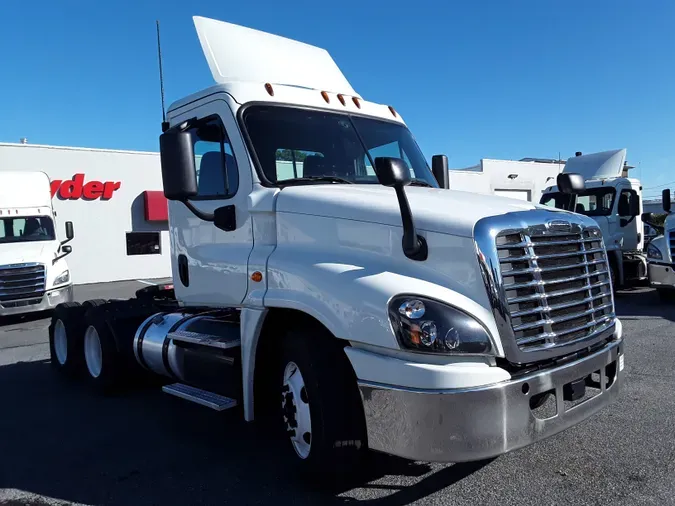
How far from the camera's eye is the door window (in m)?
4.45

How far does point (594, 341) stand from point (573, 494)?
3.05 ft

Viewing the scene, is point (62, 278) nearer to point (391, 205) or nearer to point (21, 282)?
point (21, 282)

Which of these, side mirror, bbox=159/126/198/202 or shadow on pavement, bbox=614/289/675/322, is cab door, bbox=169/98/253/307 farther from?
shadow on pavement, bbox=614/289/675/322

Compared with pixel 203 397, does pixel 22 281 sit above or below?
above

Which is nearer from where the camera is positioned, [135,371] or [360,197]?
[360,197]

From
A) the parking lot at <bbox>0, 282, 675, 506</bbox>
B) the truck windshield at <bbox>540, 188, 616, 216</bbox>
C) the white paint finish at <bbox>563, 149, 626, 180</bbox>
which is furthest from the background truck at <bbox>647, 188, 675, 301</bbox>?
the parking lot at <bbox>0, 282, 675, 506</bbox>

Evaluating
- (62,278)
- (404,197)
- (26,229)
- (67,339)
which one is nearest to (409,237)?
(404,197)

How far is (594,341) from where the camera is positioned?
3648mm

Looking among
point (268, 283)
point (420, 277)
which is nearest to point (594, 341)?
point (420, 277)

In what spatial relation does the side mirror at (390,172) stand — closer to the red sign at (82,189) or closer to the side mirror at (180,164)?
the side mirror at (180,164)

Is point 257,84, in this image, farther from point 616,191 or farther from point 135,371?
point 616,191

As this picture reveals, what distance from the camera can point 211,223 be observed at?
15.4 feet

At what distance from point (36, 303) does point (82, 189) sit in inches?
364

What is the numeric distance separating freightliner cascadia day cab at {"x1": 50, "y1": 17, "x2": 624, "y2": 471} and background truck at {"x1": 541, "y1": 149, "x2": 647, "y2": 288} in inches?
362
